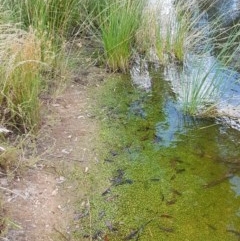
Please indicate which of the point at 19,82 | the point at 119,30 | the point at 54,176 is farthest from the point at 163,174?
the point at 119,30

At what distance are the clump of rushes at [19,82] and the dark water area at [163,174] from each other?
22.7 inches

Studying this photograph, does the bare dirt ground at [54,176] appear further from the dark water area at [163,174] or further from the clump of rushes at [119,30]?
the clump of rushes at [119,30]

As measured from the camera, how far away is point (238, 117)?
3480 millimetres

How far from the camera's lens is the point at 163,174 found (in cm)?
286

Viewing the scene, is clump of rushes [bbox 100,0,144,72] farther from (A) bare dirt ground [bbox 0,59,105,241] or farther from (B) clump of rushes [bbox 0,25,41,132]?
(B) clump of rushes [bbox 0,25,41,132]

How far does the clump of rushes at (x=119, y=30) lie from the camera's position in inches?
155

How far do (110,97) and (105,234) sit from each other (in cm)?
161

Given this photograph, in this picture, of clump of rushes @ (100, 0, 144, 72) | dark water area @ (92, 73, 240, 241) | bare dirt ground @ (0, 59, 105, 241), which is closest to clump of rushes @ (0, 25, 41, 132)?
bare dirt ground @ (0, 59, 105, 241)

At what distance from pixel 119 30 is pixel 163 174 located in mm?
1598

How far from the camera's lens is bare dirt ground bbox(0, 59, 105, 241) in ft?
7.88

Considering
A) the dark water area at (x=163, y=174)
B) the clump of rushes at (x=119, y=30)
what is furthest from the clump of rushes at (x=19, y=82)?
the clump of rushes at (x=119, y=30)

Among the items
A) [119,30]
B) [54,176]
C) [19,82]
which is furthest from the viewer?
[119,30]

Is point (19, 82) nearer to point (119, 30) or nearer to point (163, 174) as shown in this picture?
point (163, 174)

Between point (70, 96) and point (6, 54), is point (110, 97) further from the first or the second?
point (6, 54)
